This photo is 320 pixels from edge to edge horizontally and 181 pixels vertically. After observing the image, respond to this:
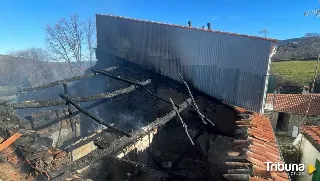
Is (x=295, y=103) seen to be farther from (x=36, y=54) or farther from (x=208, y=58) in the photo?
(x=36, y=54)

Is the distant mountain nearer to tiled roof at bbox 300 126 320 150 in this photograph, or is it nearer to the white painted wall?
the white painted wall

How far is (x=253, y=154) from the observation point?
4.83 m

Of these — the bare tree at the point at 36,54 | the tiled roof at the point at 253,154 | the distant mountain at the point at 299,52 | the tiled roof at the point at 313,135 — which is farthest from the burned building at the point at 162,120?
the distant mountain at the point at 299,52

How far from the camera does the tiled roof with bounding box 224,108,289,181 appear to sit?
416cm

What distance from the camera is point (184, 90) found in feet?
36.0

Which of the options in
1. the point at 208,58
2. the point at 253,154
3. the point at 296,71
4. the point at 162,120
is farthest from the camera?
the point at 296,71

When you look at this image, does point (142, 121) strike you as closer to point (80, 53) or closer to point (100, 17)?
point (100, 17)

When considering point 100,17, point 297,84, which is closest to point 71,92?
point 100,17

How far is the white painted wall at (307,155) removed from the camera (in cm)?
755

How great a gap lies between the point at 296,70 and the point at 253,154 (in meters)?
32.1

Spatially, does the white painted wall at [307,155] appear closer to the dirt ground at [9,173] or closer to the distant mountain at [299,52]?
the dirt ground at [9,173]

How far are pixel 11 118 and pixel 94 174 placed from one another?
13.3ft

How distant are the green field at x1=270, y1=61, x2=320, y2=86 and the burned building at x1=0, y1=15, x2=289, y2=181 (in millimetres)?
22604

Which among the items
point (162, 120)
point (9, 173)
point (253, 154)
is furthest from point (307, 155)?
point (9, 173)
